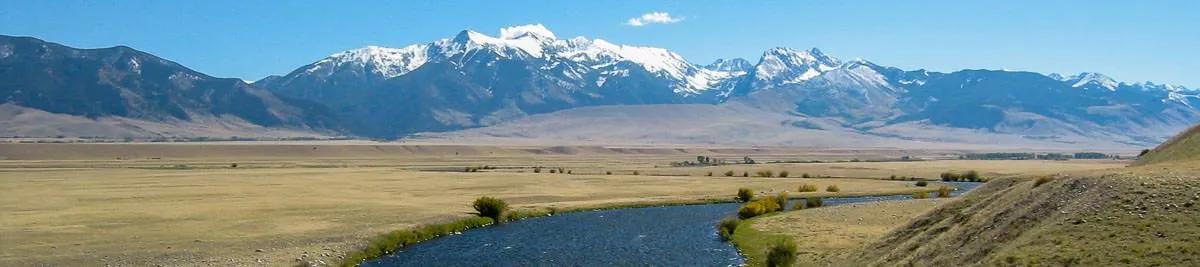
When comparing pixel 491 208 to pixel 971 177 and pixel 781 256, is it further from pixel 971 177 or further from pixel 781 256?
pixel 971 177

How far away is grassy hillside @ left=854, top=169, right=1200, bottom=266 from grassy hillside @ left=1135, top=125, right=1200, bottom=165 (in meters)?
7.74

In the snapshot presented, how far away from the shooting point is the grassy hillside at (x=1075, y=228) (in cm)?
2394

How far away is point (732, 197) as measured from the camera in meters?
86.0

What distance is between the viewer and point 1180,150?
4097 cm

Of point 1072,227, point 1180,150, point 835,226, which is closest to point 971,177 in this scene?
point 835,226

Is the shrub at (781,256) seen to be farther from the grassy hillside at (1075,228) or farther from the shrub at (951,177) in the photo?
the shrub at (951,177)

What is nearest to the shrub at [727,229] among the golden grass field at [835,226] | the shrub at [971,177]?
the golden grass field at [835,226]

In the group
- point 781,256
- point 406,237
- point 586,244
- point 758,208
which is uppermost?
point 758,208

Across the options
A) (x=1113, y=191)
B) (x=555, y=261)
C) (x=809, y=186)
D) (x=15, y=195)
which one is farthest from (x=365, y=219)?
(x=809, y=186)

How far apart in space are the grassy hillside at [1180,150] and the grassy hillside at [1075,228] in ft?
25.4

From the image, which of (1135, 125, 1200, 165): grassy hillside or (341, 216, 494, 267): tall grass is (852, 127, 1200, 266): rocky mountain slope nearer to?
(1135, 125, 1200, 165): grassy hillside

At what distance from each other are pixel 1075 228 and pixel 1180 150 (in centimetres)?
1854

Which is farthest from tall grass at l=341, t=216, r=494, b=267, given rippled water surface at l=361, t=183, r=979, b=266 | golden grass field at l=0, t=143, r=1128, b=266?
golden grass field at l=0, t=143, r=1128, b=266

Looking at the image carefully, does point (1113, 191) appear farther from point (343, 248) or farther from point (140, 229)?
point (140, 229)
